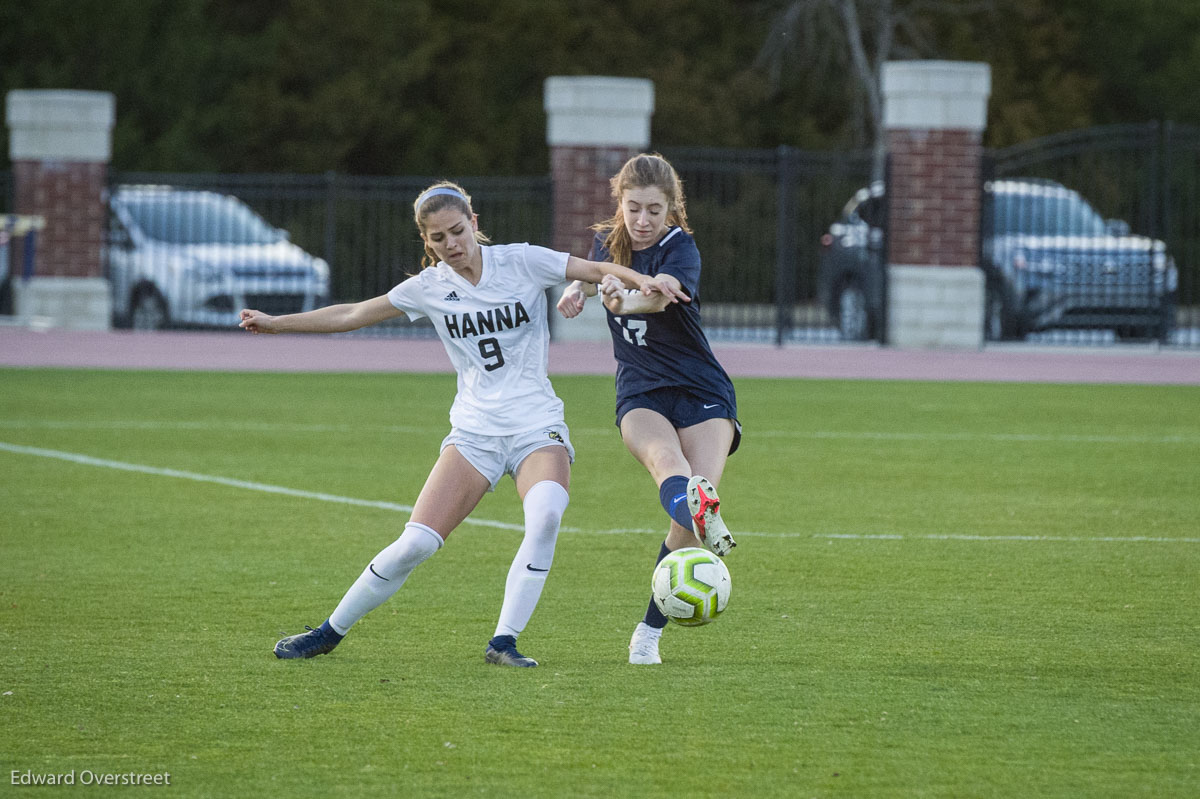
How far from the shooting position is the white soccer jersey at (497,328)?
6348 mm

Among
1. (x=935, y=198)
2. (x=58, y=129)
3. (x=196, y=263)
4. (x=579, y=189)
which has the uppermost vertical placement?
(x=58, y=129)

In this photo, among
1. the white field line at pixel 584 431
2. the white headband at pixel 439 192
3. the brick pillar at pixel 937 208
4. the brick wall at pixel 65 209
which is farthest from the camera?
the brick wall at pixel 65 209

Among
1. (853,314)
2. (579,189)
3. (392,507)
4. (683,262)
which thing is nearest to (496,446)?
(683,262)

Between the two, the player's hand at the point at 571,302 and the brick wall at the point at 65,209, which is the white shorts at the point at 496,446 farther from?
the brick wall at the point at 65,209

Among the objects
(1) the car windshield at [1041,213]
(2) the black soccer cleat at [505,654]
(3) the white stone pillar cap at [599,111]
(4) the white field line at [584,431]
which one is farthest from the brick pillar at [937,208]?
(2) the black soccer cleat at [505,654]

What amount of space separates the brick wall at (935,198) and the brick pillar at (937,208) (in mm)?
14

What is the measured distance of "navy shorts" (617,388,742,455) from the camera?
21.5 feet

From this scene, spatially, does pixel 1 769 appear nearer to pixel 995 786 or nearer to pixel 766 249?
pixel 995 786

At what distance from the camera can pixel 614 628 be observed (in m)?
7.03

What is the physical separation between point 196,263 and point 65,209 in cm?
229

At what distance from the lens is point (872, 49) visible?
43.0m

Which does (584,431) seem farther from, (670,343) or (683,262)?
(683,262)

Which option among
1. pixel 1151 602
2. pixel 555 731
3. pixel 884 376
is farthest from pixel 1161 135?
pixel 555 731

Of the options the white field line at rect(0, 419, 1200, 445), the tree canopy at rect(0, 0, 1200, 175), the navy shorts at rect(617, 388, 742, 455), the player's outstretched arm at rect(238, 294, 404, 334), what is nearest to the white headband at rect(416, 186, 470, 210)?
the player's outstretched arm at rect(238, 294, 404, 334)
